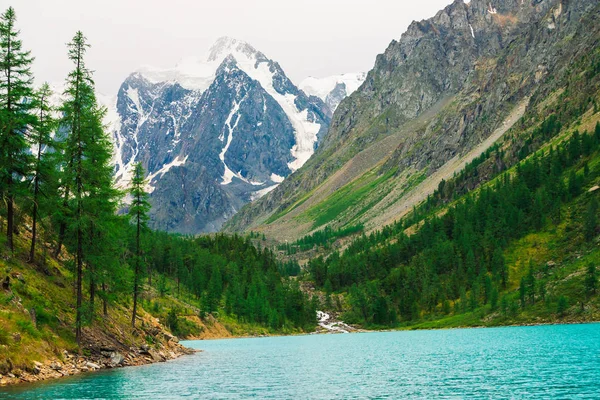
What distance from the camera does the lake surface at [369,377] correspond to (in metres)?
48.8

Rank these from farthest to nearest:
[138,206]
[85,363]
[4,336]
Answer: [138,206] → [85,363] → [4,336]

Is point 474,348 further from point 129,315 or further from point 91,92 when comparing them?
point 91,92

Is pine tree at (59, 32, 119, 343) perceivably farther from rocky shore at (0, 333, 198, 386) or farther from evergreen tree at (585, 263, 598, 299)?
evergreen tree at (585, 263, 598, 299)

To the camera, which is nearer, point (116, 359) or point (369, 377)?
point (369, 377)

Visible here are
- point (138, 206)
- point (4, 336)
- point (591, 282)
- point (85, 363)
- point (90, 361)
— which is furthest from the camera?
point (591, 282)

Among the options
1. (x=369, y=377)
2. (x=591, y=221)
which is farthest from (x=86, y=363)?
(x=591, y=221)

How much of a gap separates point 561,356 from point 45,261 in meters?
61.7

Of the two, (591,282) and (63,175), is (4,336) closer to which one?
(63,175)

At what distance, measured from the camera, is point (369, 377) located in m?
62.1

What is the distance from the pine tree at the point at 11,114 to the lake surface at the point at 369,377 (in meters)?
22.0

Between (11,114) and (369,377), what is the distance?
4707cm

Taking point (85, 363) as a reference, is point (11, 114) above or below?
above

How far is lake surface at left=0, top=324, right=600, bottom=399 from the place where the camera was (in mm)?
48750

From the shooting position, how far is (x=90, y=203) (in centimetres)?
6512
